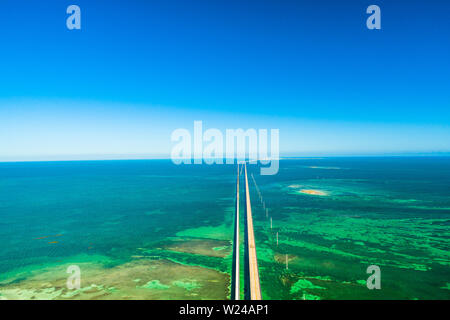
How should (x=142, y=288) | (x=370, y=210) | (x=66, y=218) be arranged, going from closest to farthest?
(x=142, y=288) < (x=66, y=218) < (x=370, y=210)

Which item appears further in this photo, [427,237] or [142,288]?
[427,237]

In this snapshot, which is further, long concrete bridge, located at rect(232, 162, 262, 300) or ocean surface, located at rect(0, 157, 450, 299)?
ocean surface, located at rect(0, 157, 450, 299)

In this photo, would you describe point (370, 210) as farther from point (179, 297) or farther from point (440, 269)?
point (179, 297)

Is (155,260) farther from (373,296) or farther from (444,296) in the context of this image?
(444,296)

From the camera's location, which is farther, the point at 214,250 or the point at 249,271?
the point at 214,250

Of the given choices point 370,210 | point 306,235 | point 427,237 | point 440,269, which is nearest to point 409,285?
point 440,269

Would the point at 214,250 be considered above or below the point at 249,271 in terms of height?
below

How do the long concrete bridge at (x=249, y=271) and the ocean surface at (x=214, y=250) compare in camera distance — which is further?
the ocean surface at (x=214, y=250)

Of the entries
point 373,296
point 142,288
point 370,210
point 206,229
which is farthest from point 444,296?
point 370,210
